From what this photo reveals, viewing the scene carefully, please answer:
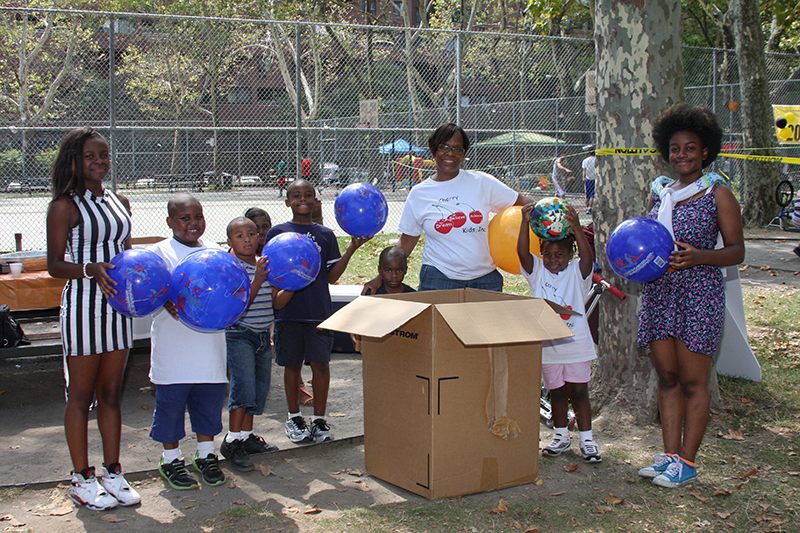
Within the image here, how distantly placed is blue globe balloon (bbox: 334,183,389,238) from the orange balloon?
734 millimetres

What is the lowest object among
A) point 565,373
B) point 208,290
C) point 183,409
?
point 183,409

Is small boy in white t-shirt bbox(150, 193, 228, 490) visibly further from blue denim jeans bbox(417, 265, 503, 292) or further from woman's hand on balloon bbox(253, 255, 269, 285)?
blue denim jeans bbox(417, 265, 503, 292)

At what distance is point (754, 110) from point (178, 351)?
13238 millimetres

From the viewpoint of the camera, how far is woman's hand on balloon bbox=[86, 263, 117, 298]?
10.1 feet

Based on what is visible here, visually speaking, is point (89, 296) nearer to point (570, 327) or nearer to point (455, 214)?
point (455, 214)

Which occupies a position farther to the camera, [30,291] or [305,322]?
[30,291]

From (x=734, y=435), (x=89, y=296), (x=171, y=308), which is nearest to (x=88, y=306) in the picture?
(x=89, y=296)

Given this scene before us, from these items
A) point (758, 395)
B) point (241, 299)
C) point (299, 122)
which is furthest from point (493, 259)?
point (299, 122)

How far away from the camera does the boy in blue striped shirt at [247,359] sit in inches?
149

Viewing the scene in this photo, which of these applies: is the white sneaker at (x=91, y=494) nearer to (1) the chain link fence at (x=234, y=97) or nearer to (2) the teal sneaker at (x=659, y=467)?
(2) the teal sneaker at (x=659, y=467)

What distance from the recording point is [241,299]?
323 cm

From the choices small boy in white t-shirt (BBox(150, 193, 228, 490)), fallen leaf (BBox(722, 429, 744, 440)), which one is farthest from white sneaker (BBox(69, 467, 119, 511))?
fallen leaf (BBox(722, 429, 744, 440))

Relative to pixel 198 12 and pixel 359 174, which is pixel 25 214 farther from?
pixel 198 12

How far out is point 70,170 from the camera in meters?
3.26
